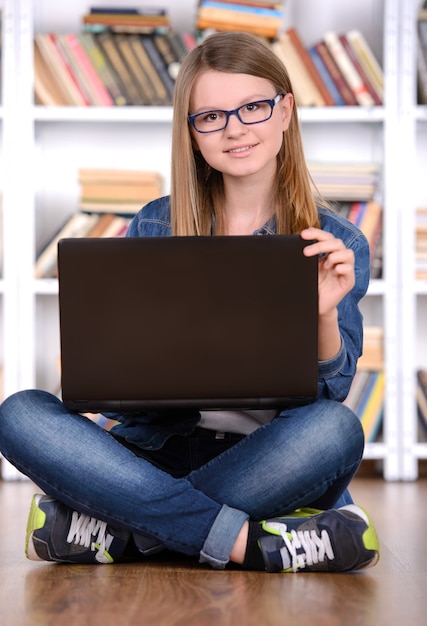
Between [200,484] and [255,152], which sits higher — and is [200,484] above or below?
below


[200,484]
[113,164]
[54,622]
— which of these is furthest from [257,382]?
[113,164]

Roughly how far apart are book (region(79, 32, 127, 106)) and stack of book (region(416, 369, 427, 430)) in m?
1.19

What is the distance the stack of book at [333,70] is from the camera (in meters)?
2.86

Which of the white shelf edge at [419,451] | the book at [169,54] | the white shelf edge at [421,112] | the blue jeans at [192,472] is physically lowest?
the white shelf edge at [419,451]

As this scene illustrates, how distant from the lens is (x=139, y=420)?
5.28ft

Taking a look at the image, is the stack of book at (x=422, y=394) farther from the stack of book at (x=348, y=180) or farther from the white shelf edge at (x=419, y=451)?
the stack of book at (x=348, y=180)

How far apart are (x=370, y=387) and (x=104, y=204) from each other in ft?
3.10

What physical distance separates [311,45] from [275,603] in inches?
88.4

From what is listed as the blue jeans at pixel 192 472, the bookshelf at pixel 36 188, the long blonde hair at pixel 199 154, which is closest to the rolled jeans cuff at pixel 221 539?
the blue jeans at pixel 192 472

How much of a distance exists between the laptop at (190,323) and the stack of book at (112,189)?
1.59 m

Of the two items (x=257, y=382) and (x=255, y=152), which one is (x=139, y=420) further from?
(x=255, y=152)

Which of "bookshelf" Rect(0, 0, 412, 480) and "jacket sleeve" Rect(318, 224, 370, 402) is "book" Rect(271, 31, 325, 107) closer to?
"bookshelf" Rect(0, 0, 412, 480)

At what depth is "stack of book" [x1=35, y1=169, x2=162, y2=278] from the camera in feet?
9.53

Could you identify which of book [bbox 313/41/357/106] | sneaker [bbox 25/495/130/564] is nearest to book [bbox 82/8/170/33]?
book [bbox 313/41/357/106]
